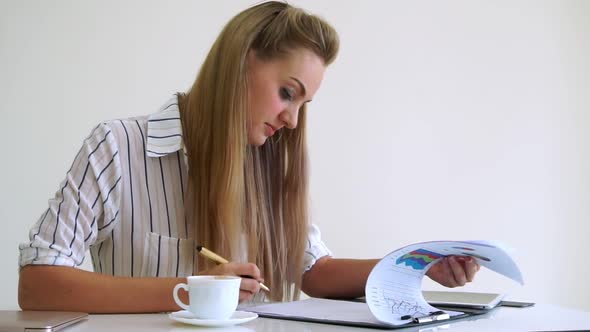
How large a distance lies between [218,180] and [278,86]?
24cm

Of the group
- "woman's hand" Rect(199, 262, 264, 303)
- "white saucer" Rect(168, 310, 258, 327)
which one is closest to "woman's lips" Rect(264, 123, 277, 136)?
"woman's hand" Rect(199, 262, 264, 303)

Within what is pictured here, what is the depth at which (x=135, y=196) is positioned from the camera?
4.43 feet

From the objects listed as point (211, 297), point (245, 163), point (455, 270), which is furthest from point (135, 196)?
point (455, 270)

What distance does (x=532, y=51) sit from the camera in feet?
9.29

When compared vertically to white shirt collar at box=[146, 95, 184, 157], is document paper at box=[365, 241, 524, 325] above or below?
below

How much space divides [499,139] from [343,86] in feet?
2.40

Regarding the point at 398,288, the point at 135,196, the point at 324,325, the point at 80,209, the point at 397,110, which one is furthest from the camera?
the point at 397,110

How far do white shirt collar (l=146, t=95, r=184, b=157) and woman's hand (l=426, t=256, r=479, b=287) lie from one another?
574 mm

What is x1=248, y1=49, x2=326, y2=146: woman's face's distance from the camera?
142cm

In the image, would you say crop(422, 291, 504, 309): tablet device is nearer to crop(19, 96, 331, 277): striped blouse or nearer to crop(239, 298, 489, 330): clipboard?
crop(239, 298, 489, 330): clipboard

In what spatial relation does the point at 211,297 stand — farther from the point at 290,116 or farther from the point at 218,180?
the point at 290,116

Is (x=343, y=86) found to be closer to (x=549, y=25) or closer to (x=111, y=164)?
(x=549, y=25)

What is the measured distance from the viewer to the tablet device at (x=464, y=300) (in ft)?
3.80

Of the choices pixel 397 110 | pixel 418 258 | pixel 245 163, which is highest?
pixel 397 110
